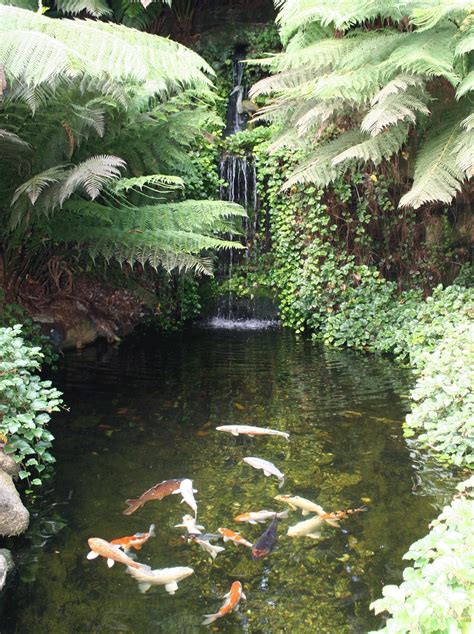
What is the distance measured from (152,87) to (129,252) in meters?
1.42

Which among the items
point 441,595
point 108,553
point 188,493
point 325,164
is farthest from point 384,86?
point 441,595

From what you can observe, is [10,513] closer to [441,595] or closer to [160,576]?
[160,576]

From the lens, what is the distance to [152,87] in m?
5.01

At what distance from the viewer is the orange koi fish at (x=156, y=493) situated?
280cm

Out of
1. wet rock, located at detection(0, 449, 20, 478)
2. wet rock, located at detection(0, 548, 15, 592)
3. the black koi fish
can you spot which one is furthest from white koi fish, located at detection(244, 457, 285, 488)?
wet rock, located at detection(0, 548, 15, 592)

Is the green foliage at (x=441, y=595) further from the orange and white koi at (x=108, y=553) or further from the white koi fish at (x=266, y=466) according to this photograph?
the white koi fish at (x=266, y=466)

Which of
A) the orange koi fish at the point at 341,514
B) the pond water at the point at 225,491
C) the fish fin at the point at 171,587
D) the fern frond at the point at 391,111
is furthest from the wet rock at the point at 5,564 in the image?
the fern frond at the point at 391,111

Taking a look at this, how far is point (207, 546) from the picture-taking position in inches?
96.8

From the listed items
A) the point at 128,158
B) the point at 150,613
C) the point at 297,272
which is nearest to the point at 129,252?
the point at 128,158

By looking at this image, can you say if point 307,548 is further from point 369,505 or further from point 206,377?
point 206,377

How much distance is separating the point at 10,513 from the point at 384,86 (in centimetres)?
408

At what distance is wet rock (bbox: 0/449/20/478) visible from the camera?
2.85m

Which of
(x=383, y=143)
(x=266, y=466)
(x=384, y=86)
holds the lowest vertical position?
(x=266, y=466)

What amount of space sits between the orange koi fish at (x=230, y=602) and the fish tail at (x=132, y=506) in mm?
732
